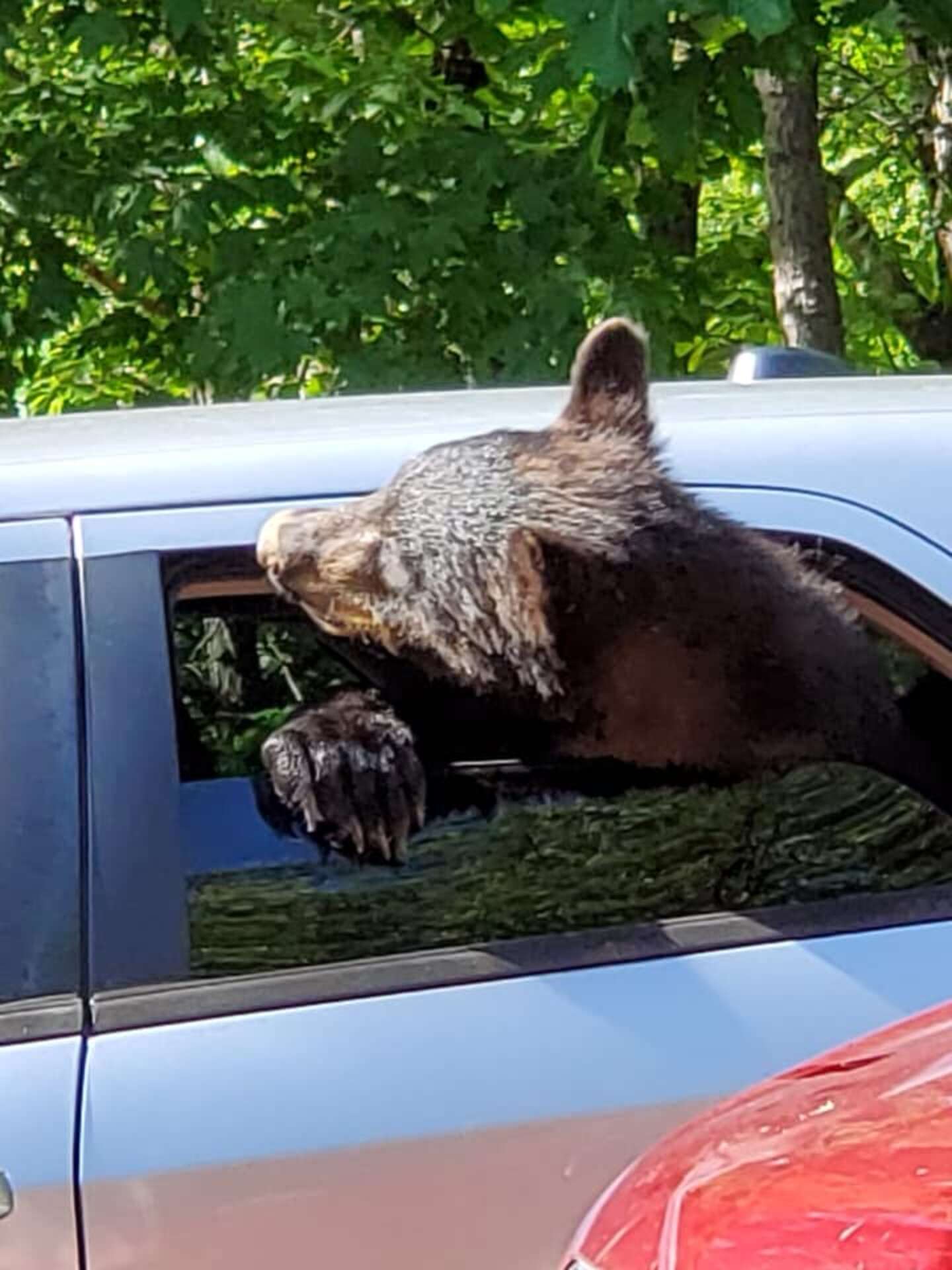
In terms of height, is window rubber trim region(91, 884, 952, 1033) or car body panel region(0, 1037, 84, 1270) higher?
window rubber trim region(91, 884, 952, 1033)

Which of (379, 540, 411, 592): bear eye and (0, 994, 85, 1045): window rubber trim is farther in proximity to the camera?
(379, 540, 411, 592): bear eye

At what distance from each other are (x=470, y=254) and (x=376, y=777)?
11.6 feet

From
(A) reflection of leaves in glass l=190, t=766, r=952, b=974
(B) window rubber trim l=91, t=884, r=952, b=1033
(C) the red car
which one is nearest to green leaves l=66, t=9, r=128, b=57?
(A) reflection of leaves in glass l=190, t=766, r=952, b=974

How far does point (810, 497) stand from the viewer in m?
2.34

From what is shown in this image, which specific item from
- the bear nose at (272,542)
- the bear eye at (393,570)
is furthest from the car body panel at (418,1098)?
the bear eye at (393,570)

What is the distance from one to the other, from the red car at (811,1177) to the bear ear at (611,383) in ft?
2.99

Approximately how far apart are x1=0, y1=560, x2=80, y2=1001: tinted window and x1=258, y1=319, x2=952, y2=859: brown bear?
256 mm

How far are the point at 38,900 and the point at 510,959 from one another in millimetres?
515

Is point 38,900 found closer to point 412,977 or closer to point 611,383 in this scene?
point 412,977

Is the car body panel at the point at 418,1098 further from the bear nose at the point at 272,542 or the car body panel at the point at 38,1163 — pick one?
the bear nose at the point at 272,542

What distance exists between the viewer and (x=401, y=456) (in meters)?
2.42

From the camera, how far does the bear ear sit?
104 inches

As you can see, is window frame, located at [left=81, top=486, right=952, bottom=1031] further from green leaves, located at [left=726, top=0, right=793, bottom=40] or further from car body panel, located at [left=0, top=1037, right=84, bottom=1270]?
green leaves, located at [left=726, top=0, right=793, bottom=40]

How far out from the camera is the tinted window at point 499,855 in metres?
2.20
